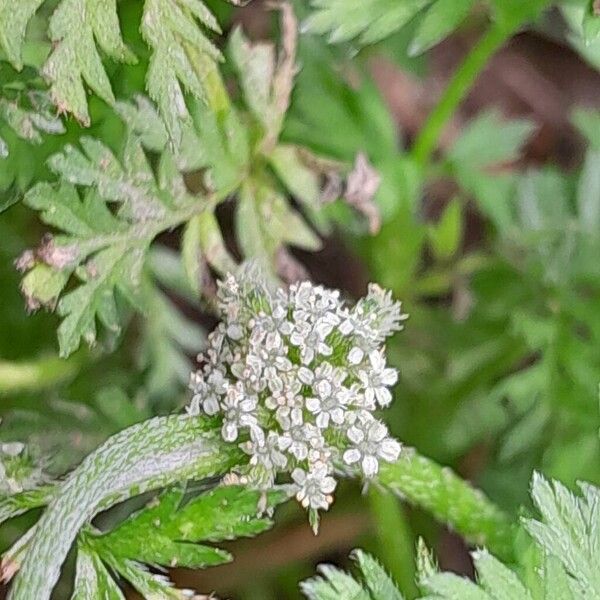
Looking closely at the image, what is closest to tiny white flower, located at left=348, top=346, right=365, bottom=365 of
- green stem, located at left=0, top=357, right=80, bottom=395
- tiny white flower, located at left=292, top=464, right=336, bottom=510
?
tiny white flower, located at left=292, top=464, right=336, bottom=510

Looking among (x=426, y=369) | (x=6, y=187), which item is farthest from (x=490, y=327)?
(x=6, y=187)

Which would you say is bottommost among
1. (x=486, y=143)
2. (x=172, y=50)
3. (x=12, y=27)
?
(x=486, y=143)

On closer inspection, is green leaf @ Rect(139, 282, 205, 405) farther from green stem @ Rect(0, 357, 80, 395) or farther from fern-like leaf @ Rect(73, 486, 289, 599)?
fern-like leaf @ Rect(73, 486, 289, 599)

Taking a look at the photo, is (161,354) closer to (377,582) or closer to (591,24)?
(377,582)

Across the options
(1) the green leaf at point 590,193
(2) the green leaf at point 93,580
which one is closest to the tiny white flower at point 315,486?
(2) the green leaf at point 93,580

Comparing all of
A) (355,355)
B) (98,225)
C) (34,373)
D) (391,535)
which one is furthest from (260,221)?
(391,535)

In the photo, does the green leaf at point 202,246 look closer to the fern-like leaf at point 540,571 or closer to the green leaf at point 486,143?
the fern-like leaf at point 540,571

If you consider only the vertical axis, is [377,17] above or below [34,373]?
above
